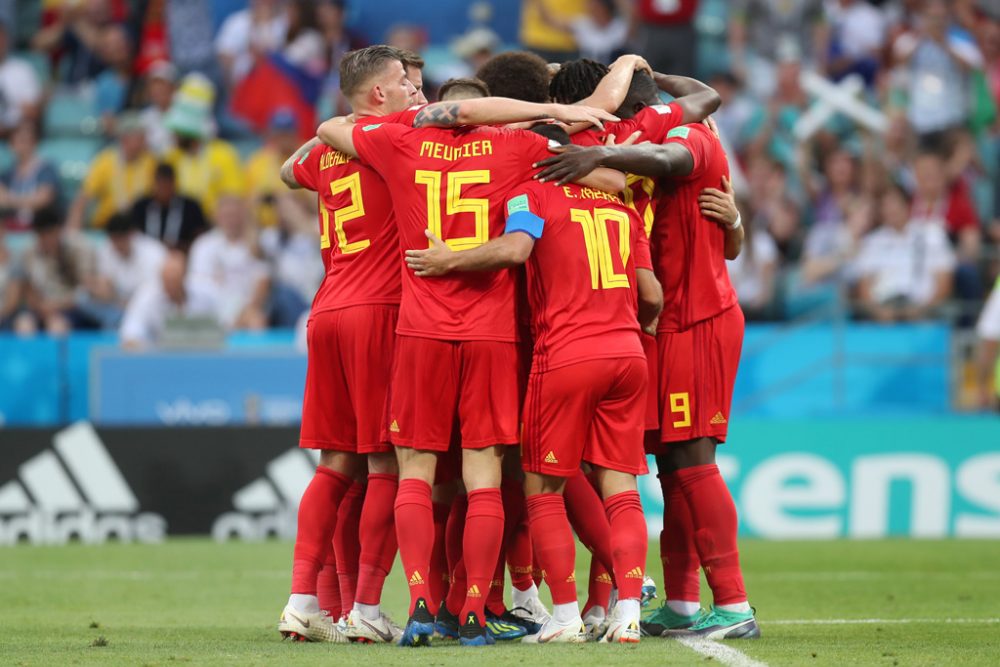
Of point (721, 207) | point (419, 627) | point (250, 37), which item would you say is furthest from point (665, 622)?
point (250, 37)

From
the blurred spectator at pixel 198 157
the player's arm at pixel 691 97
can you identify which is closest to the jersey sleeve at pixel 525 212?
the player's arm at pixel 691 97

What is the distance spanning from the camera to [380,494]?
6.70 meters

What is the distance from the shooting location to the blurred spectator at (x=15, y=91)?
17844mm

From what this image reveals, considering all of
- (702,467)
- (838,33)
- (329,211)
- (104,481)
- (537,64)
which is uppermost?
(838,33)

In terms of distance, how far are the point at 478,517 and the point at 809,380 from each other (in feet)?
26.0

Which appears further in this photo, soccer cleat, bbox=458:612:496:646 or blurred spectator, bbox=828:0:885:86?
blurred spectator, bbox=828:0:885:86

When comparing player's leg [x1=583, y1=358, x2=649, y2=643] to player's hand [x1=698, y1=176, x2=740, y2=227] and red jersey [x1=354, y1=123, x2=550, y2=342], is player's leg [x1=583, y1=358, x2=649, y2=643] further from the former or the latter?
player's hand [x1=698, y1=176, x2=740, y2=227]

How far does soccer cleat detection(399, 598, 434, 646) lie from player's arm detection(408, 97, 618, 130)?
1954 millimetres

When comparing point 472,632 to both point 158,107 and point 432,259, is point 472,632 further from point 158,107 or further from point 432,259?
point 158,107

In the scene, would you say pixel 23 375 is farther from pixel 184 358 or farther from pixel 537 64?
pixel 537 64

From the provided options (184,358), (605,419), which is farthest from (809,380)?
(605,419)

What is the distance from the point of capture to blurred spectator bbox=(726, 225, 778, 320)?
14398 mm

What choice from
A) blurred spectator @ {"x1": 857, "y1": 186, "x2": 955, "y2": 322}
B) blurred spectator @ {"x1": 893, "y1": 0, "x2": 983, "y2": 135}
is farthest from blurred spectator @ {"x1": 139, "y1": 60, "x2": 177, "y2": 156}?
blurred spectator @ {"x1": 893, "y1": 0, "x2": 983, "y2": 135}

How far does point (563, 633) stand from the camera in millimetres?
6383
